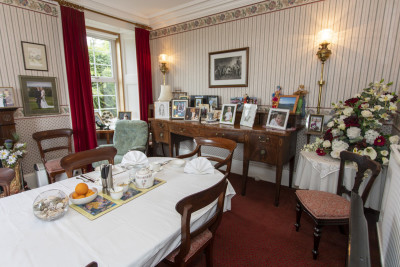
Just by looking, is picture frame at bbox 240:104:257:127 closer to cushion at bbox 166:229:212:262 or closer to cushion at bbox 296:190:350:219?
cushion at bbox 296:190:350:219

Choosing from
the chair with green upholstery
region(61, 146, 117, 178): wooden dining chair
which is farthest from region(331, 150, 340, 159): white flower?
the chair with green upholstery

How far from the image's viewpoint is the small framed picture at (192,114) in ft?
11.2

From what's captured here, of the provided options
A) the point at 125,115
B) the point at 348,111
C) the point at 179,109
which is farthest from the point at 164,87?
the point at 348,111

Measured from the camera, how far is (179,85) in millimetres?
4164

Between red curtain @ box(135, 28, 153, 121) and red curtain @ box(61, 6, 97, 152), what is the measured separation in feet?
3.44

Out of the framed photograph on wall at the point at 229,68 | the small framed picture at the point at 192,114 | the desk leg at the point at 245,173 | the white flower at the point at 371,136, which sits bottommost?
the desk leg at the point at 245,173

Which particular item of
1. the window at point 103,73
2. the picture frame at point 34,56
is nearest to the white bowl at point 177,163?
the picture frame at point 34,56

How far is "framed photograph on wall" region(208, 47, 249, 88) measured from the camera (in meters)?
3.30

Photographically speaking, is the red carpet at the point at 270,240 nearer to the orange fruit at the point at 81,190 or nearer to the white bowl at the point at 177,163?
the white bowl at the point at 177,163

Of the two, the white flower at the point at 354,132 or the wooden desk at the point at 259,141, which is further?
the wooden desk at the point at 259,141

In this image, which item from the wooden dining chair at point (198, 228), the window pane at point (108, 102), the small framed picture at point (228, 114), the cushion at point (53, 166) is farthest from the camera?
the window pane at point (108, 102)

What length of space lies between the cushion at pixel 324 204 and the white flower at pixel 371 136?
646mm

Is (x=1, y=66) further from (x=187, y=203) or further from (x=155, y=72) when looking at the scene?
(x=187, y=203)

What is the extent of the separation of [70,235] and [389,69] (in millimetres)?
3301
